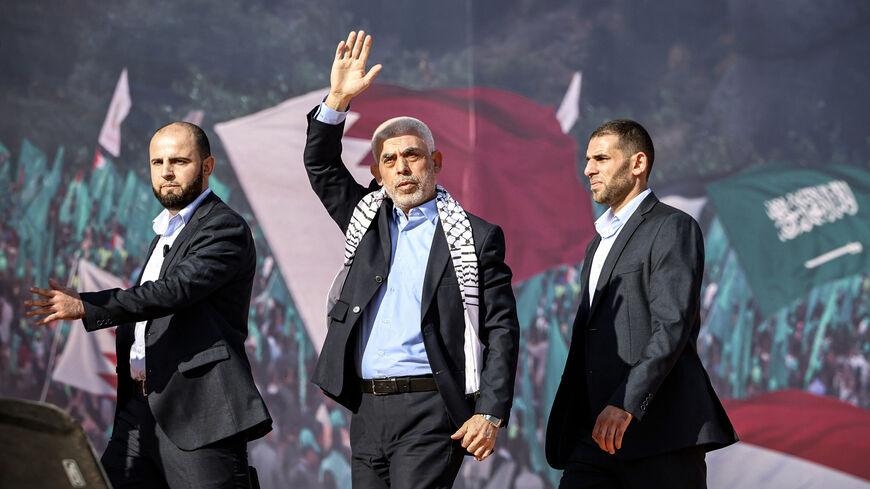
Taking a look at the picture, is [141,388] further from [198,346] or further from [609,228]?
[609,228]

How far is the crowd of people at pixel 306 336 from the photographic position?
19.5ft

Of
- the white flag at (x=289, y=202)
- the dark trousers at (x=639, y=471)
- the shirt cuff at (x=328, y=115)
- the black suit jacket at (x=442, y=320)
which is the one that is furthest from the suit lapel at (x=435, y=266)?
the white flag at (x=289, y=202)

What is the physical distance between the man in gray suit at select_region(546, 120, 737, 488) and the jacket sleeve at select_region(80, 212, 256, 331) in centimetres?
114

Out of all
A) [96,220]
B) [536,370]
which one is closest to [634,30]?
[536,370]

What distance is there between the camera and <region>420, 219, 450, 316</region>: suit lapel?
10.3ft

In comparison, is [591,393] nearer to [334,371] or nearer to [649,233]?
[649,233]

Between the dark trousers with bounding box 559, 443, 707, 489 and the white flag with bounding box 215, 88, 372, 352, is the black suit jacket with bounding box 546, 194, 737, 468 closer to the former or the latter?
the dark trousers with bounding box 559, 443, 707, 489

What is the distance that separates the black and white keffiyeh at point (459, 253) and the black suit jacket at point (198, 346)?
0.36 metres

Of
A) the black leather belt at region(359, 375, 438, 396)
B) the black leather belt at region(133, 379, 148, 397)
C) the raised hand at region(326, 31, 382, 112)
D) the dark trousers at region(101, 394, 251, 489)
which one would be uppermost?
the raised hand at region(326, 31, 382, 112)

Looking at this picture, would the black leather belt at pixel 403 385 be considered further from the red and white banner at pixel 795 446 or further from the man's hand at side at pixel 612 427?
the red and white banner at pixel 795 446

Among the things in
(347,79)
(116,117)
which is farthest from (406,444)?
(116,117)

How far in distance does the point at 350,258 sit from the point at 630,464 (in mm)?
1100

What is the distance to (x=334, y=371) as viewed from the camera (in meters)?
3.13

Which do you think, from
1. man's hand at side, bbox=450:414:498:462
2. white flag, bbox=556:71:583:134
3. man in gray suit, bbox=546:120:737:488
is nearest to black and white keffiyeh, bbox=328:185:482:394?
man's hand at side, bbox=450:414:498:462
